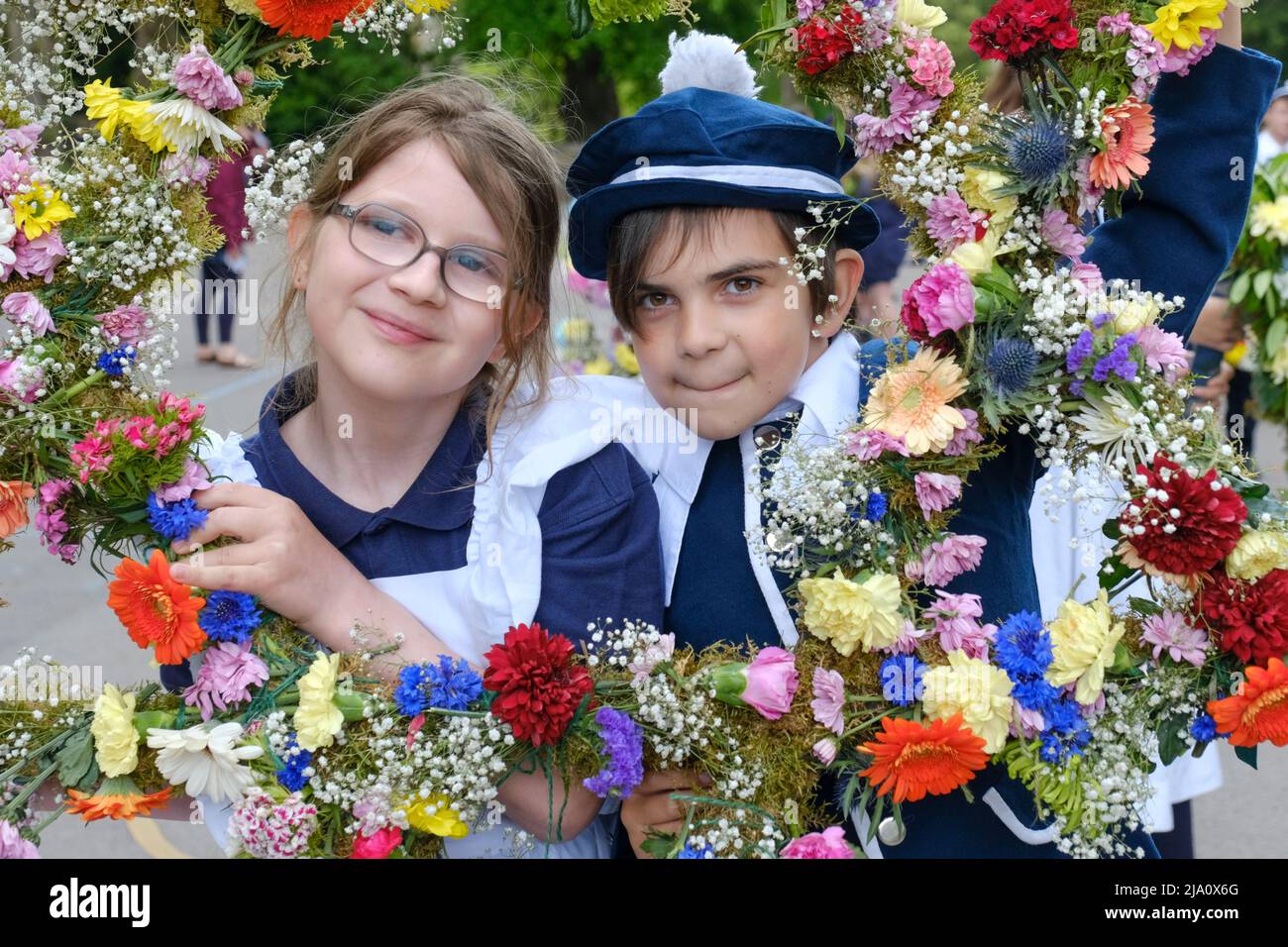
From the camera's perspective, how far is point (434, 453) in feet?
8.34

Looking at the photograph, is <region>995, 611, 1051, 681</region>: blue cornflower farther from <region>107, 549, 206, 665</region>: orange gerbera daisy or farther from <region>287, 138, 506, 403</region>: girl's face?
<region>107, 549, 206, 665</region>: orange gerbera daisy

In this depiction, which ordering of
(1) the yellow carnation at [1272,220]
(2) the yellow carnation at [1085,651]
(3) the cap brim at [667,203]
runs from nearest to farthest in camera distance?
1. (2) the yellow carnation at [1085,651]
2. (3) the cap brim at [667,203]
3. (1) the yellow carnation at [1272,220]

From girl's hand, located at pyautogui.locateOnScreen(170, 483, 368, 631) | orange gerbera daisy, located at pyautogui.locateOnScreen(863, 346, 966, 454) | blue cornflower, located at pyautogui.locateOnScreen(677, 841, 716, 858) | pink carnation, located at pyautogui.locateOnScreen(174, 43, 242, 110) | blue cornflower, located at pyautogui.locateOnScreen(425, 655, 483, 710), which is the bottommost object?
blue cornflower, located at pyautogui.locateOnScreen(677, 841, 716, 858)

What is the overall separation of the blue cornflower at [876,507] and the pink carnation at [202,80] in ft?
4.77

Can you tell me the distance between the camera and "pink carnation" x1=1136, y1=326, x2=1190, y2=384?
215 cm

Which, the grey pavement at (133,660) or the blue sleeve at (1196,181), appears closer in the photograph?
the blue sleeve at (1196,181)

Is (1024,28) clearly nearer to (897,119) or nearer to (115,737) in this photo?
(897,119)

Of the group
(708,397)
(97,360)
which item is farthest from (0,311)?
(708,397)

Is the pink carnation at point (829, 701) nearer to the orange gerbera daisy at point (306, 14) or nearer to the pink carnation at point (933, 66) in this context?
the pink carnation at point (933, 66)

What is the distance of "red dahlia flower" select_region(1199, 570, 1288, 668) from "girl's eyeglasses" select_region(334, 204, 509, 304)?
1.41m

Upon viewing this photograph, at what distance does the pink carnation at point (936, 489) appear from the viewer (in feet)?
7.14

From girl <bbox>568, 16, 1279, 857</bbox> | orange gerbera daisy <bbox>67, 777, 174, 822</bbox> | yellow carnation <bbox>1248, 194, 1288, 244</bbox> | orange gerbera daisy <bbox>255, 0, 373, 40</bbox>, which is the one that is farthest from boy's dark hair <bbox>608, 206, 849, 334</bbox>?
yellow carnation <bbox>1248, 194, 1288, 244</bbox>

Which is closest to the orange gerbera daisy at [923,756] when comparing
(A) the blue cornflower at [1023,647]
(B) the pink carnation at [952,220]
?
(A) the blue cornflower at [1023,647]

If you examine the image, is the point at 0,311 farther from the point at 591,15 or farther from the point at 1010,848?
the point at 1010,848
